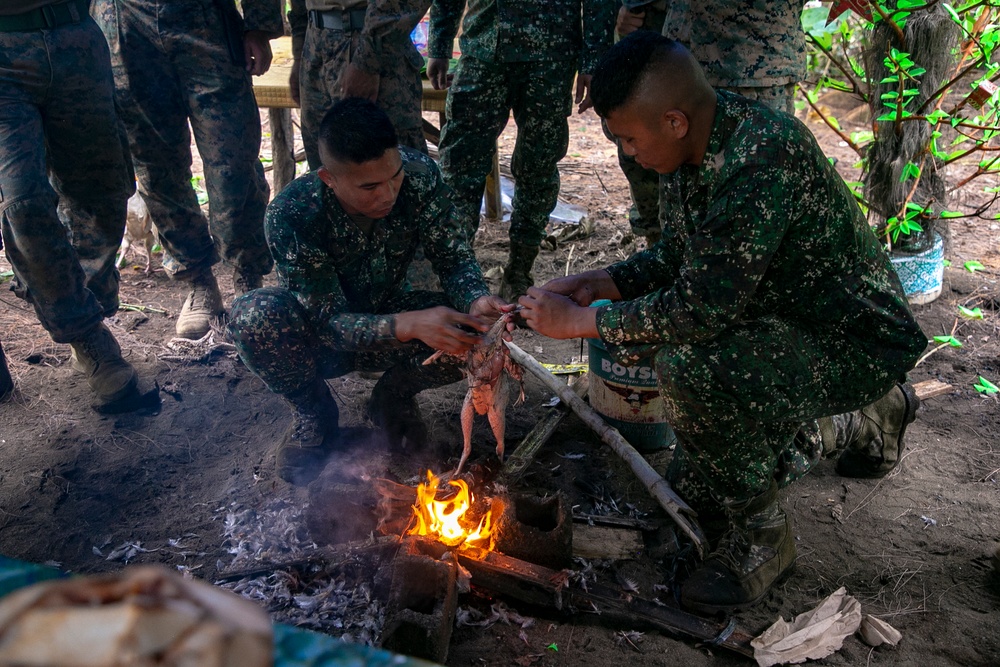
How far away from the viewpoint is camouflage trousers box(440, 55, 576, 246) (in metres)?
4.94

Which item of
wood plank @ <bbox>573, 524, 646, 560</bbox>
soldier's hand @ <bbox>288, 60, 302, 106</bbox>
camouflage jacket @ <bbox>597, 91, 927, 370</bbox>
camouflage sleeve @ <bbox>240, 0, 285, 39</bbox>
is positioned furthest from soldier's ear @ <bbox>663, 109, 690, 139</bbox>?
soldier's hand @ <bbox>288, 60, 302, 106</bbox>

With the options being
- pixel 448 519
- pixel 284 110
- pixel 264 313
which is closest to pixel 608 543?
A: pixel 448 519

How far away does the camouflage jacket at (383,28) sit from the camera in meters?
4.50

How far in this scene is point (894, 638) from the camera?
2.83 m

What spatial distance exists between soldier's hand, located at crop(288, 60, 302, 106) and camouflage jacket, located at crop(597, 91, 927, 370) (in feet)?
11.4

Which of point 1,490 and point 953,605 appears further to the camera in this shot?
point 1,490

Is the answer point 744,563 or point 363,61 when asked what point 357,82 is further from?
point 744,563

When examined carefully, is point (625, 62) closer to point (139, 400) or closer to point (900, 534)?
point (900, 534)

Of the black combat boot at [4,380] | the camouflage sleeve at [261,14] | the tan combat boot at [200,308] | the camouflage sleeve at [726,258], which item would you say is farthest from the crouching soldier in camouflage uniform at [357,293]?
the black combat boot at [4,380]

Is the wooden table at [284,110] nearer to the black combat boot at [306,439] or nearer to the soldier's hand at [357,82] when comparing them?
the soldier's hand at [357,82]

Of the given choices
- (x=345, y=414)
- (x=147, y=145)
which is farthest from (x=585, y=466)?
(x=147, y=145)

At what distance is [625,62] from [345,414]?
2627 mm

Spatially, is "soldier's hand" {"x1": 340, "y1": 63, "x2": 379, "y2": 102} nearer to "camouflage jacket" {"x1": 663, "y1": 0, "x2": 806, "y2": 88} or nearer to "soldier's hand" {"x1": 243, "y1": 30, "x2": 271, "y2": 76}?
"soldier's hand" {"x1": 243, "y1": 30, "x2": 271, "y2": 76}

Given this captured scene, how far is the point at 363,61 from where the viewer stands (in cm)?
456
